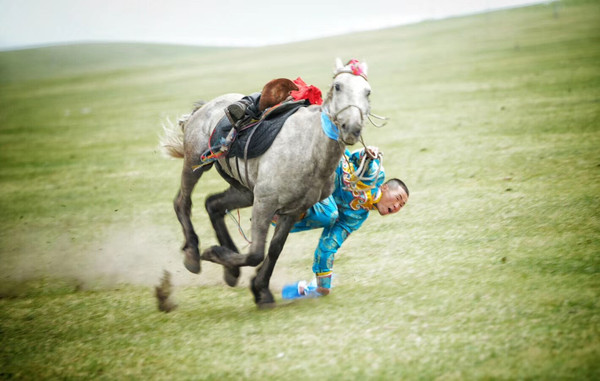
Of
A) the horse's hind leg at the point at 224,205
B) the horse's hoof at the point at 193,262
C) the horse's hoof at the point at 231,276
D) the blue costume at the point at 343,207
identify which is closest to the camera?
the blue costume at the point at 343,207

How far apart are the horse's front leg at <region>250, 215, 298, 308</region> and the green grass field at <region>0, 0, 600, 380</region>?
0.46ft

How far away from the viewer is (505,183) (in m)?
7.88

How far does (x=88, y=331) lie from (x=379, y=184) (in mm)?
3155

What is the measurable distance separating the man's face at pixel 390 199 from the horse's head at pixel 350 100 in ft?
3.83

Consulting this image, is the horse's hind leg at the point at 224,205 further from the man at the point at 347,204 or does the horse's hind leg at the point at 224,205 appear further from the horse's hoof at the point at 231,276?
the man at the point at 347,204

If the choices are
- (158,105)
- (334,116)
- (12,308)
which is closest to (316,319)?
(334,116)

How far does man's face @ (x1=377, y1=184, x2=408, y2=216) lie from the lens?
15.7 feet

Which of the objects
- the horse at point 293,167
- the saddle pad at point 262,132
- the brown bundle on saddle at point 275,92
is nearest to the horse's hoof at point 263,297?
the horse at point 293,167

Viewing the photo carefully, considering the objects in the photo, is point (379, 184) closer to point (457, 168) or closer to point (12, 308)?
point (12, 308)

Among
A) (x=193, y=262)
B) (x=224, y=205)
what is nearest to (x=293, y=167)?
(x=224, y=205)

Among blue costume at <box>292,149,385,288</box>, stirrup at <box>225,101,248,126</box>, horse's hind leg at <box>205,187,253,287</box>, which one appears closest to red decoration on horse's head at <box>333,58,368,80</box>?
blue costume at <box>292,149,385,288</box>

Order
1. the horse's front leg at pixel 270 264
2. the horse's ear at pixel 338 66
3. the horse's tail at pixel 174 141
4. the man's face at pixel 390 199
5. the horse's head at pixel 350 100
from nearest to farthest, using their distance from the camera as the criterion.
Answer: the horse's head at pixel 350 100
the horse's ear at pixel 338 66
the horse's front leg at pixel 270 264
the man's face at pixel 390 199
the horse's tail at pixel 174 141

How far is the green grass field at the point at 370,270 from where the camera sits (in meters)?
3.70

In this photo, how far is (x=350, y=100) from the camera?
358 centimetres
